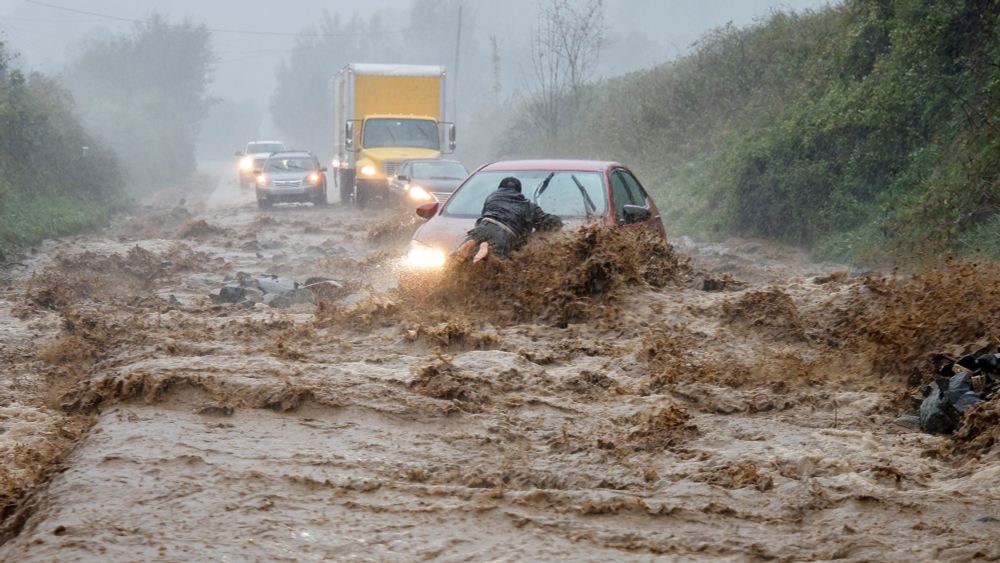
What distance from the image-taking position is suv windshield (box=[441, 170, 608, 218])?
1008 centimetres

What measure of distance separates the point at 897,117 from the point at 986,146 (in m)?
3.07

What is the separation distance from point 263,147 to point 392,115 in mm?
17697

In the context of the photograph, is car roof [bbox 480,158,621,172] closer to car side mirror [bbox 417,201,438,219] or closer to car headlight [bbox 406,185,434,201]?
car side mirror [bbox 417,201,438,219]

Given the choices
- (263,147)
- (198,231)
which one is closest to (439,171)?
(198,231)

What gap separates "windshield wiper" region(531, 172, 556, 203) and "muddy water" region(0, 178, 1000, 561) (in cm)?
154

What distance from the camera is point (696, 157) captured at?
2727 centimetres

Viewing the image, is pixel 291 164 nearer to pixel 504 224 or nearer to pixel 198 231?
pixel 198 231

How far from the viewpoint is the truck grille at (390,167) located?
25234 mm

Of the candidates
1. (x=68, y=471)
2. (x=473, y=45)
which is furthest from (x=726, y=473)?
(x=473, y=45)

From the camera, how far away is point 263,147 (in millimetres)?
43281

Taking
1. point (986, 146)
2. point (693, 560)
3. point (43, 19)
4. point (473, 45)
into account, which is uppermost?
point (43, 19)

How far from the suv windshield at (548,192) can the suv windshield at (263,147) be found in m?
32.8

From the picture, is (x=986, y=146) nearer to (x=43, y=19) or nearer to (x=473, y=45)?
(x=473, y=45)

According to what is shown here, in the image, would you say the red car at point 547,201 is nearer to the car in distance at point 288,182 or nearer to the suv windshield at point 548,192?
the suv windshield at point 548,192
